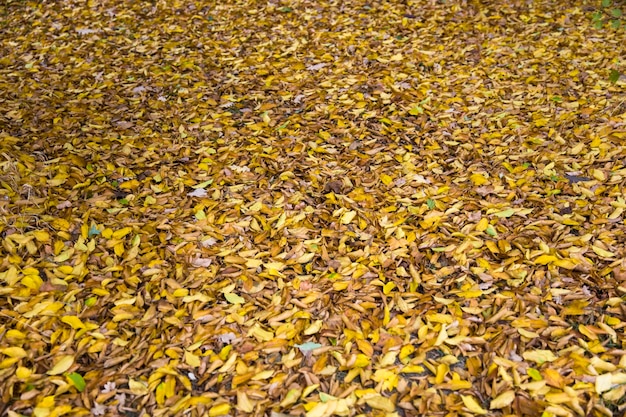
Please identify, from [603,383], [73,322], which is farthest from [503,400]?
[73,322]

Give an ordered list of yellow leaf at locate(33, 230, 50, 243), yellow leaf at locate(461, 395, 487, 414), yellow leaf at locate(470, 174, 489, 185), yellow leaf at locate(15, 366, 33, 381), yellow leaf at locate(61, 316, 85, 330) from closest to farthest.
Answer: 1. yellow leaf at locate(461, 395, 487, 414)
2. yellow leaf at locate(15, 366, 33, 381)
3. yellow leaf at locate(61, 316, 85, 330)
4. yellow leaf at locate(33, 230, 50, 243)
5. yellow leaf at locate(470, 174, 489, 185)

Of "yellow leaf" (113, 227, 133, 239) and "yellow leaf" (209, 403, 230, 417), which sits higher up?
"yellow leaf" (113, 227, 133, 239)

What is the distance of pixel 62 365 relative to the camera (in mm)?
2322

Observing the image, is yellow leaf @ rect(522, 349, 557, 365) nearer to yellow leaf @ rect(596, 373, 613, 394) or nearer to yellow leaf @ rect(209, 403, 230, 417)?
yellow leaf @ rect(596, 373, 613, 394)

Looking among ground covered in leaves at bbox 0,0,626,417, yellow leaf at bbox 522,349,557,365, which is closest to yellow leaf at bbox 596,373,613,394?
ground covered in leaves at bbox 0,0,626,417

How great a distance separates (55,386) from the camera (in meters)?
2.27

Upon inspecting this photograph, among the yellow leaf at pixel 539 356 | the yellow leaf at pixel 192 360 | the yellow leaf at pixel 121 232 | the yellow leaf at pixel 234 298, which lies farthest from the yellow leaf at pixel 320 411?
the yellow leaf at pixel 121 232

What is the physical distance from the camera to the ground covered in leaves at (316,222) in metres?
2.31

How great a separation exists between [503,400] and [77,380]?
72.8 inches

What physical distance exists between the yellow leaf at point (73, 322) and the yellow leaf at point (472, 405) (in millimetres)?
1806

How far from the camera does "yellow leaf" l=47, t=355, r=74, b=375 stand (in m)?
A: 2.30

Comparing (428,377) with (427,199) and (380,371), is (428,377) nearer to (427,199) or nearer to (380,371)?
(380,371)

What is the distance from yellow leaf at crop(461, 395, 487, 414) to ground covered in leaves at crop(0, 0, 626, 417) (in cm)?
1

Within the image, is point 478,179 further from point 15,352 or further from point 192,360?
point 15,352
